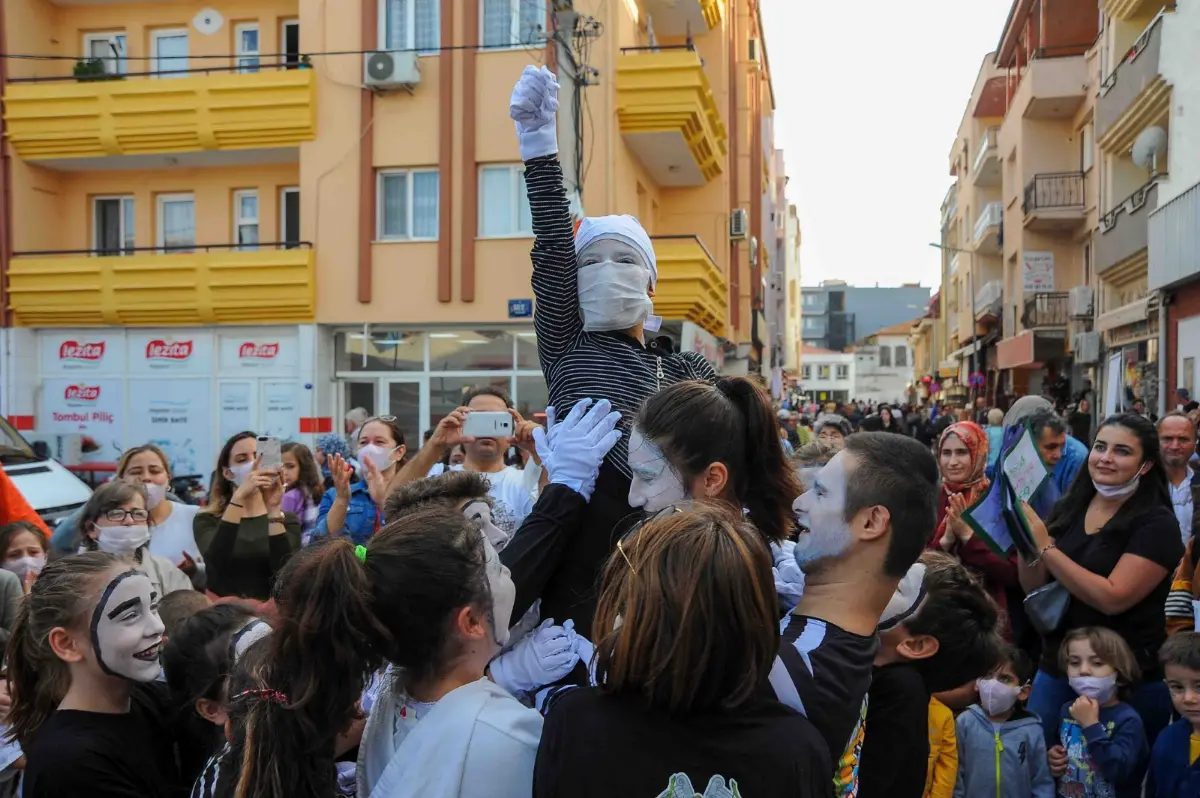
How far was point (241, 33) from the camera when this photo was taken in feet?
54.6

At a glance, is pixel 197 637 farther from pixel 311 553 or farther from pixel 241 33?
pixel 241 33

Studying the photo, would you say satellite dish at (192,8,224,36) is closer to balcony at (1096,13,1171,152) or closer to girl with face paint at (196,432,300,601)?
girl with face paint at (196,432,300,601)

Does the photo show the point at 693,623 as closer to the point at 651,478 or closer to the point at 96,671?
the point at 651,478

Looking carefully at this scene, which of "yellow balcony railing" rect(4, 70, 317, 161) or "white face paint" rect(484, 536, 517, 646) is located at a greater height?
"yellow balcony railing" rect(4, 70, 317, 161)

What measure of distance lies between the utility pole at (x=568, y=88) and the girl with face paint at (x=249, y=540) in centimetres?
834

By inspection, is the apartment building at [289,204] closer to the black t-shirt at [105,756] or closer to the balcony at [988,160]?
the black t-shirt at [105,756]

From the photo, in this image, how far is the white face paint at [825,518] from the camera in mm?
2049

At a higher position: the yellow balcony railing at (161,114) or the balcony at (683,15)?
the balcony at (683,15)

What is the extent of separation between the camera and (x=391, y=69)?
15.2 m

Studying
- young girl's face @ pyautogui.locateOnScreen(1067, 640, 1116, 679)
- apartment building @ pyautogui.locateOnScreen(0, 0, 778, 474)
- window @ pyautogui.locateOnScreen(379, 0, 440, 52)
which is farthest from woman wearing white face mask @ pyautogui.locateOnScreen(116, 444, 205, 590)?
window @ pyautogui.locateOnScreen(379, 0, 440, 52)

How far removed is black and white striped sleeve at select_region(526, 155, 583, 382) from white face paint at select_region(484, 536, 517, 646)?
711mm

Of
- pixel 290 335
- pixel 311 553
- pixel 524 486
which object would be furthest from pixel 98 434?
pixel 311 553

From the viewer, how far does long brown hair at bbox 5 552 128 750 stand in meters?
2.57

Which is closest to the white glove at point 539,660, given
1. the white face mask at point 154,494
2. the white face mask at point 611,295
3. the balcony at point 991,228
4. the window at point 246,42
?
the white face mask at point 611,295
